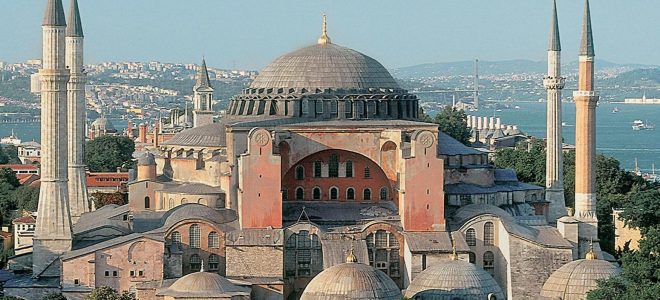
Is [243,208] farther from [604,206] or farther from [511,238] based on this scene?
[604,206]

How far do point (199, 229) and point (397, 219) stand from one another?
14.9 feet

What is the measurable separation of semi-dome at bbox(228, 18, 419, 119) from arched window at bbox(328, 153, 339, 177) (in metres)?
1.31

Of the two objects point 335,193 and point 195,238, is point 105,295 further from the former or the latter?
point 335,193

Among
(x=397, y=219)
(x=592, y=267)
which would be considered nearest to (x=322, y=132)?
(x=397, y=219)

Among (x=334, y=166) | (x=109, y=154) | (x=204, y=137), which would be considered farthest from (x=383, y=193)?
(x=109, y=154)

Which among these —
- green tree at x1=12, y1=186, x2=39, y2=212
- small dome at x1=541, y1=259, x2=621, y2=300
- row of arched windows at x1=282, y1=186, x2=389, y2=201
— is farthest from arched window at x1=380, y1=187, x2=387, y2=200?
green tree at x1=12, y1=186, x2=39, y2=212

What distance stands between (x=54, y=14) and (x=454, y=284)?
1246 centimetres

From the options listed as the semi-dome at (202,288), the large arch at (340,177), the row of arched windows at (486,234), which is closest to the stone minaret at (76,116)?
the large arch at (340,177)

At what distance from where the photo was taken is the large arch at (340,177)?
40375 millimetres

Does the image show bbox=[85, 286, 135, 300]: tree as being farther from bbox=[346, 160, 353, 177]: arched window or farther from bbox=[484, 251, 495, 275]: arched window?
bbox=[484, 251, 495, 275]: arched window

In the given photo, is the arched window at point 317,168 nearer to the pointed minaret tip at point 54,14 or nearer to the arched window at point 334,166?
the arched window at point 334,166

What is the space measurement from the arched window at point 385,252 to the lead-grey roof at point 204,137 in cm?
641

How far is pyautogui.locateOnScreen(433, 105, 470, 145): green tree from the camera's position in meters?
75.1

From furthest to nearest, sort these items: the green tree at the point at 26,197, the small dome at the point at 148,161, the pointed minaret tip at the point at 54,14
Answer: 1. the green tree at the point at 26,197
2. the small dome at the point at 148,161
3. the pointed minaret tip at the point at 54,14
